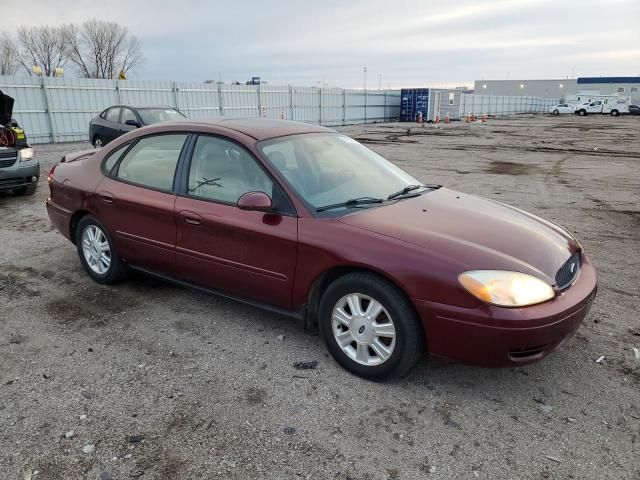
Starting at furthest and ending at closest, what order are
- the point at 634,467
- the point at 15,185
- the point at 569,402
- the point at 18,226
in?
the point at 15,185, the point at 18,226, the point at 569,402, the point at 634,467

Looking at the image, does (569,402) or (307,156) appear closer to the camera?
(569,402)

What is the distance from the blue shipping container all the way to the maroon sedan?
37800 mm

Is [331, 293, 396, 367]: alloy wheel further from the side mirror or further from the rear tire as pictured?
the rear tire

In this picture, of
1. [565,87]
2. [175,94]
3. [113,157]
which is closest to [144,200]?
[113,157]

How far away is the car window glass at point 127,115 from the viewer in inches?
551

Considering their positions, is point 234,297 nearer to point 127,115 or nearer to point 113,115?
point 127,115

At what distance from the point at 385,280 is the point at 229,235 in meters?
1.22

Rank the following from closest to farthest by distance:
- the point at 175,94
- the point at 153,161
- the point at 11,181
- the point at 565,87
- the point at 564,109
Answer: the point at 153,161 < the point at 11,181 < the point at 175,94 < the point at 564,109 < the point at 565,87

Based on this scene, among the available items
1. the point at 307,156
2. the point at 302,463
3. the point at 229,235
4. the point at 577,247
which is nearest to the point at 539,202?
the point at 577,247

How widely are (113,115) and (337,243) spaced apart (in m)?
13.6

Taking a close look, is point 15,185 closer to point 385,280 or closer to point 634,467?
point 385,280

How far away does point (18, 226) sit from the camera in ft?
22.8

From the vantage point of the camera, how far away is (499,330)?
105 inches

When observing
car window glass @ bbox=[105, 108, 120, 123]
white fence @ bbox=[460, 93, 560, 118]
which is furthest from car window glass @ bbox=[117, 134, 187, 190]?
white fence @ bbox=[460, 93, 560, 118]
